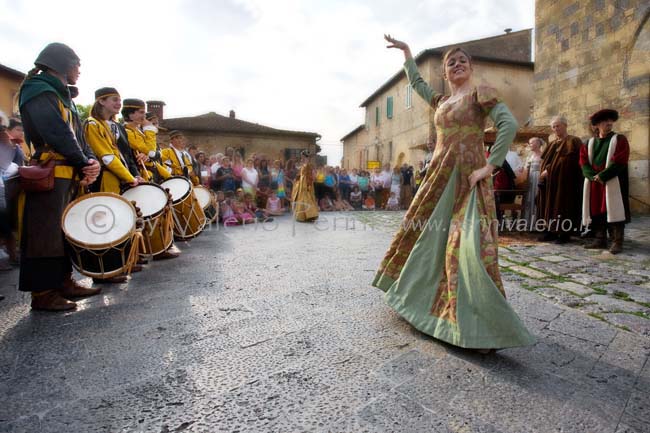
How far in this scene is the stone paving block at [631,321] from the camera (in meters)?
2.54

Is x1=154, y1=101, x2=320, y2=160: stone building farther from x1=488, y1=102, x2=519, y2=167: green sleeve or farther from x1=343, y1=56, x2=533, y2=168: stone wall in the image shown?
x1=488, y1=102, x2=519, y2=167: green sleeve

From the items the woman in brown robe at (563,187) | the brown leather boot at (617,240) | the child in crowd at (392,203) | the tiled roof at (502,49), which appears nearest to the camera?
the brown leather boot at (617,240)

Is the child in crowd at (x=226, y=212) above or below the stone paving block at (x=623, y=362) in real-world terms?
above

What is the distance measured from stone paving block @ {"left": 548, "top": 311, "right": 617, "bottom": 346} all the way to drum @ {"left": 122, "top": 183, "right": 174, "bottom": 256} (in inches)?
136

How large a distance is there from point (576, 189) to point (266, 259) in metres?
5.28

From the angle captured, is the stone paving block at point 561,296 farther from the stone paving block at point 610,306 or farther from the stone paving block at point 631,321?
the stone paving block at point 631,321

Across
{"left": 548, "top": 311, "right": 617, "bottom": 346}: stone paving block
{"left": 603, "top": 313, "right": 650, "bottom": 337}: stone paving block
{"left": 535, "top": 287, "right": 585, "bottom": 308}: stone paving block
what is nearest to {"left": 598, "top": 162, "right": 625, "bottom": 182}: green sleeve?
{"left": 535, "top": 287, "right": 585, "bottom": 308}: stone paving block

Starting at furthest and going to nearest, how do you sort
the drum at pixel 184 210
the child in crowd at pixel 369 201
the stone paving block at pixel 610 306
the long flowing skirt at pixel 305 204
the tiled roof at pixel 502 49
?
the tiled roof at pixel 502 49
the child in crowd at pixel 369 201
the long flowing skirt at pixel 305 204
the drum at pixel 184 210
the stone paving block at pixel 610 306

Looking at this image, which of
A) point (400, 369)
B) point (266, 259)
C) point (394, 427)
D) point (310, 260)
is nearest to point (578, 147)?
point (310, 260)

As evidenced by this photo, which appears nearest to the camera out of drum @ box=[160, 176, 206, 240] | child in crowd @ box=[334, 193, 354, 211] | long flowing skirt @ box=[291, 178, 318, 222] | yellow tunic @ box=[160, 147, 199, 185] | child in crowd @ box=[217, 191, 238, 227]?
drum @ box=[160, 176, 206, 240]

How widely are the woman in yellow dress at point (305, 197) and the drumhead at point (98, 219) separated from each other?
7.02 m

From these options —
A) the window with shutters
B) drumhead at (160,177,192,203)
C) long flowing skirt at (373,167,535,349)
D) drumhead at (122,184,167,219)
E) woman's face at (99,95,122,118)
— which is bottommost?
long flowing skirt at (373,167,535,349)

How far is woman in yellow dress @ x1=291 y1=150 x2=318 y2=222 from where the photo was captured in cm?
1007

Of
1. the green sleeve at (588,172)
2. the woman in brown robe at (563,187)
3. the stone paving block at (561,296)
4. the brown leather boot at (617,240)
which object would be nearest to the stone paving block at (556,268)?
the stone paving block at (561,296)
